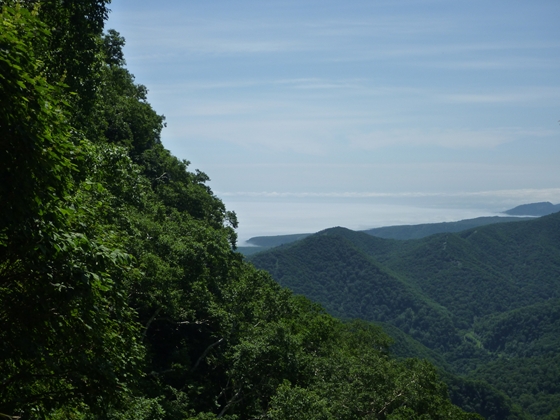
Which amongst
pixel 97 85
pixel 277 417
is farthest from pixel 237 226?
pixel 97 85

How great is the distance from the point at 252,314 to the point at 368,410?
6.69m

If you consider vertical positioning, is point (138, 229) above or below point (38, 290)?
above

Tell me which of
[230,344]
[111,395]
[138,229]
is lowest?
[230,344]

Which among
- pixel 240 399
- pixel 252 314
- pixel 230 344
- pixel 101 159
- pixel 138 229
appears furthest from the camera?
pixel 252 314

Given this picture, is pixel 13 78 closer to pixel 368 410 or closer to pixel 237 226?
pixel 368 410

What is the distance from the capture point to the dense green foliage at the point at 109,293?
6.96 metres

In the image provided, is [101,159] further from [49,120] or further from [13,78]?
[13,78]

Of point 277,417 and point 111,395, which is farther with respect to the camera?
point 277,417

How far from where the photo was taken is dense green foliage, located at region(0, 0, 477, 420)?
6.96 m

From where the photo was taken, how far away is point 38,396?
7484 mm

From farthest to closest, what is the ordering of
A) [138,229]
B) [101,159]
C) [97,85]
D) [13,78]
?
1. [138,229]
2. [97,85]
3. [101,159]
4. [13,78]

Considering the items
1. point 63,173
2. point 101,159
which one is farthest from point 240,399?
point 63,173

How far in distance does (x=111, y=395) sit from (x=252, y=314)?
1840 centimetres

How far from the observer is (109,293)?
30.3 ft
